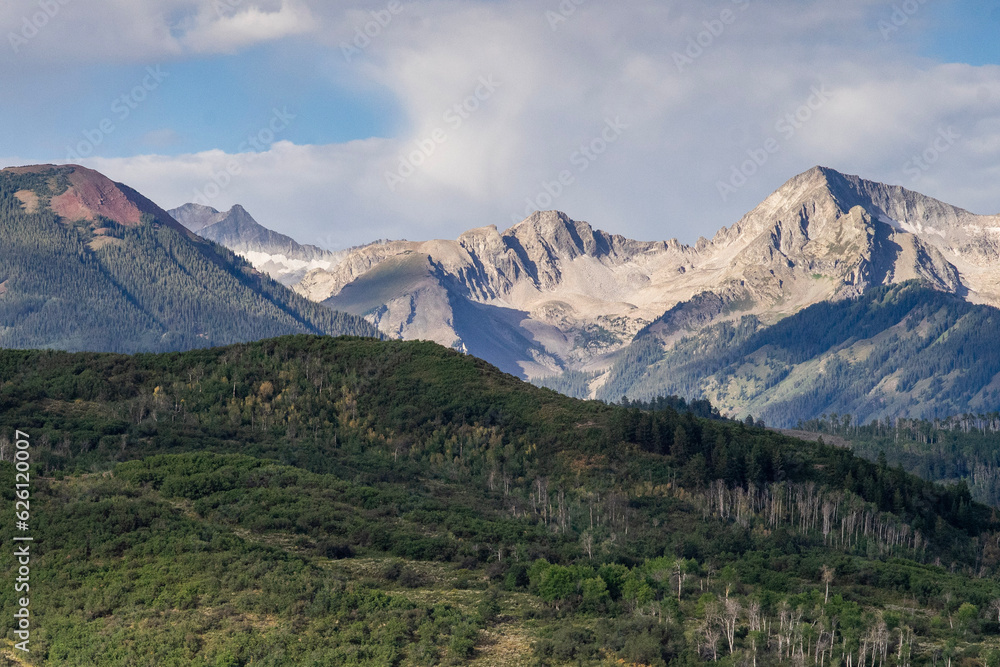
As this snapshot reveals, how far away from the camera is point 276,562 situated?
4240 inches

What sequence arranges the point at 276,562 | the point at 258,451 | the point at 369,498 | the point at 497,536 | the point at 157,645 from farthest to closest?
the point at 258,451, the point at 369,498, the point at 497,536, the point at 276,562, the point at 157,645

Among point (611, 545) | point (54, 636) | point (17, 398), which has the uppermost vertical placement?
point (17, 398)

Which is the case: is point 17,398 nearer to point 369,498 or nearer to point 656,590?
point 369,498

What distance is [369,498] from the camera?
482 feet

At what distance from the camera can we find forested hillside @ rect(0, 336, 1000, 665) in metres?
90.9

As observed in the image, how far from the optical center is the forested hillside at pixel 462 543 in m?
90.9

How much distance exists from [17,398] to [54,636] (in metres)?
105

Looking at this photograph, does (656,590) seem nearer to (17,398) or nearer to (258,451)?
(258,451)

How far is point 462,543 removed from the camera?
127688 mm

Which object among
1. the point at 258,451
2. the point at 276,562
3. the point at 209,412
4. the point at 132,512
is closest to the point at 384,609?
the point at 276,562

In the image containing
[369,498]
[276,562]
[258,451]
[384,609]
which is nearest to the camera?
[384,609]

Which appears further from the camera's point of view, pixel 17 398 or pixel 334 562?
pixel 17 398

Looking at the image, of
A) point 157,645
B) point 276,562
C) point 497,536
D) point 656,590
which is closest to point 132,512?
point 276,562

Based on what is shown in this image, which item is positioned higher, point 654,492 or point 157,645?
point 654,492
